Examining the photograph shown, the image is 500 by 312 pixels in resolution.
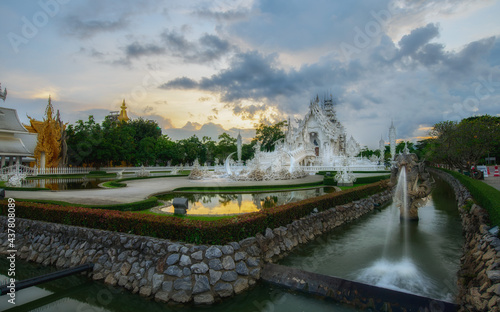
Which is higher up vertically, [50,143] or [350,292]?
[50,143]

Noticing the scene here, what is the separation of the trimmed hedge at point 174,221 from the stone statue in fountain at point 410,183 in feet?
13.0

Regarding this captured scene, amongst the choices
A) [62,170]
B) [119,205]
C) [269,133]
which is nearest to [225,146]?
[269,133]

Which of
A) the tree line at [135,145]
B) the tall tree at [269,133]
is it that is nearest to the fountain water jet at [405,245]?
the tree line at [135,145]

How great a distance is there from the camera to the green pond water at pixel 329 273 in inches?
247

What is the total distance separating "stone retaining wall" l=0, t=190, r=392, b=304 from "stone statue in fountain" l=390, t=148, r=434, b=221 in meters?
5.33

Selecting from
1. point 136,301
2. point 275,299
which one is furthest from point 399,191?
point 136,301

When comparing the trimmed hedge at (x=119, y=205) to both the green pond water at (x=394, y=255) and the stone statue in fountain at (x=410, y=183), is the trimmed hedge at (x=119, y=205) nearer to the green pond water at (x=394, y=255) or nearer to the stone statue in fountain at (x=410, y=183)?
the green pond water at (x=394, y=255)

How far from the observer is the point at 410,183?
39.1 ft

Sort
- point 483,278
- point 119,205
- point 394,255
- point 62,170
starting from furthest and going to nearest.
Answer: point 62,170 → point 119,205 → point 394,255 → point 483,278

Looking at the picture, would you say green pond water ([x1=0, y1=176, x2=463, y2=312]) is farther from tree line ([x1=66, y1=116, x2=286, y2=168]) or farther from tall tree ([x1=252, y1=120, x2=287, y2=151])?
tall tree ([x1=252, y1=120, x2=287, y2=151])

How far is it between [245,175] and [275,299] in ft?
68.6

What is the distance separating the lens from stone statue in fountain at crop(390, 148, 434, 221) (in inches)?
465

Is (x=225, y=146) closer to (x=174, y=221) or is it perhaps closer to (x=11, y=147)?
(x=11, y=147)

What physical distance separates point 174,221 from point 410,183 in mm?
10003
